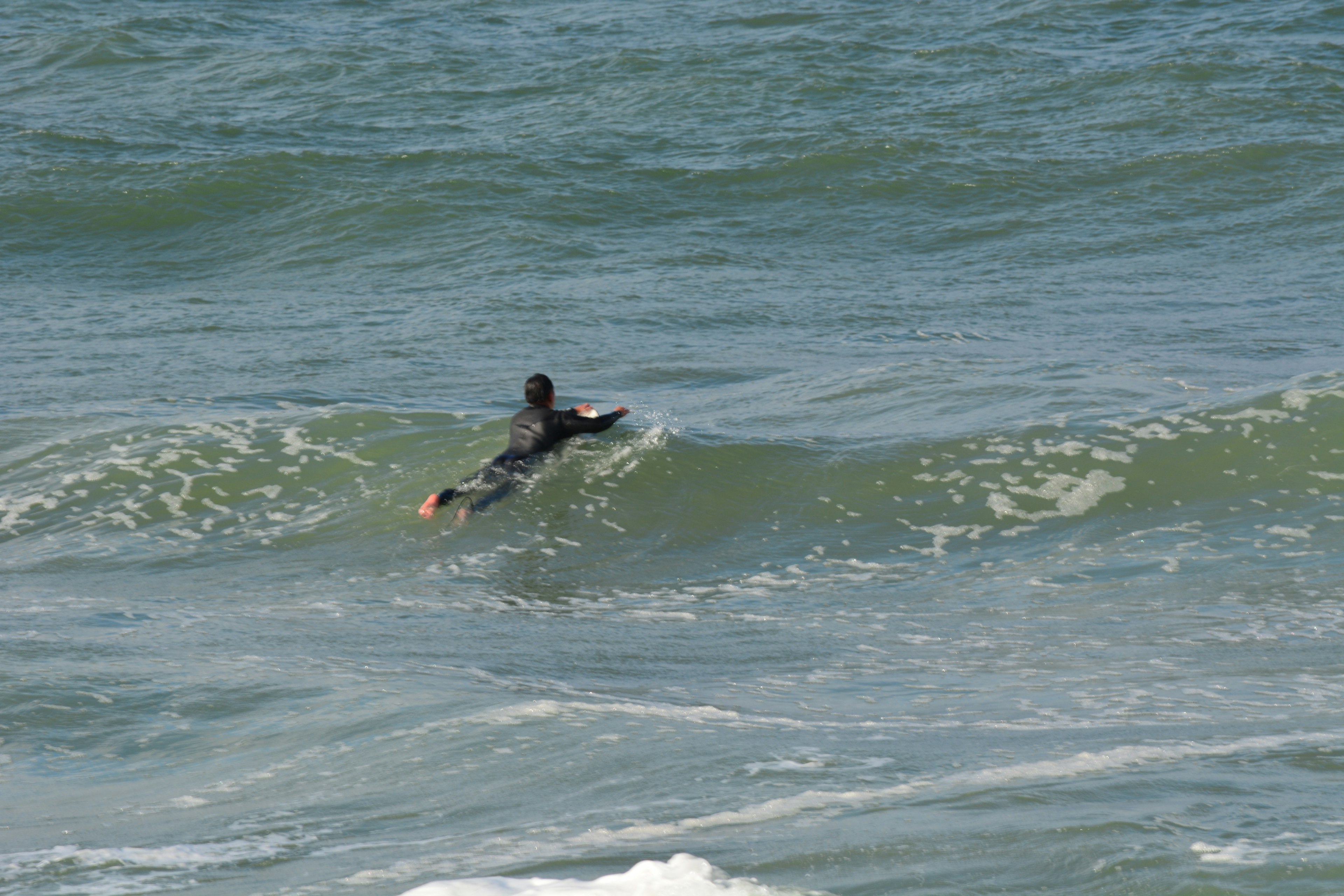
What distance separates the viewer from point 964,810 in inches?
149

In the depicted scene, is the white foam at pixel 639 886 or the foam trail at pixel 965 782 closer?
the white foam at pixel 639 886

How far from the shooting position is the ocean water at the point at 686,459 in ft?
13.1

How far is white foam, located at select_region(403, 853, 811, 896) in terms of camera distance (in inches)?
124

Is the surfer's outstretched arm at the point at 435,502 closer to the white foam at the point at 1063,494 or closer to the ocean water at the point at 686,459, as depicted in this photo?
the ocean water at the point at 686,459

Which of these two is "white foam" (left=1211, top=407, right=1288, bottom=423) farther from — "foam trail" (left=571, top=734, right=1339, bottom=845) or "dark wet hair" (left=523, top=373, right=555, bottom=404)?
"foam trail" (left=571, top=734, right=1339, bottom=845)

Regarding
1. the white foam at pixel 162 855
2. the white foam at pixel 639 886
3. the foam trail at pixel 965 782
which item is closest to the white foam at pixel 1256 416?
the foam trail at pixel 965 782

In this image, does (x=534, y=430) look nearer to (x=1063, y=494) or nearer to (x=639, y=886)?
(x=1063, y=494)

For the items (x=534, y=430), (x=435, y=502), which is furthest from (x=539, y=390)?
(x=435, y=502)

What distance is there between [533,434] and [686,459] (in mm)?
1232

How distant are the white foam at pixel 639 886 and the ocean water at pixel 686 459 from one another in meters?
0.02

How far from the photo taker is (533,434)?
387 inches

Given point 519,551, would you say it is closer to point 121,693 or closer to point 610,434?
point 610,434

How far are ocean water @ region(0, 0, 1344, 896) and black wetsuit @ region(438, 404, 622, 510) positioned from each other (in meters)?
0.27

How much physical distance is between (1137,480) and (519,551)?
14.7 ft
